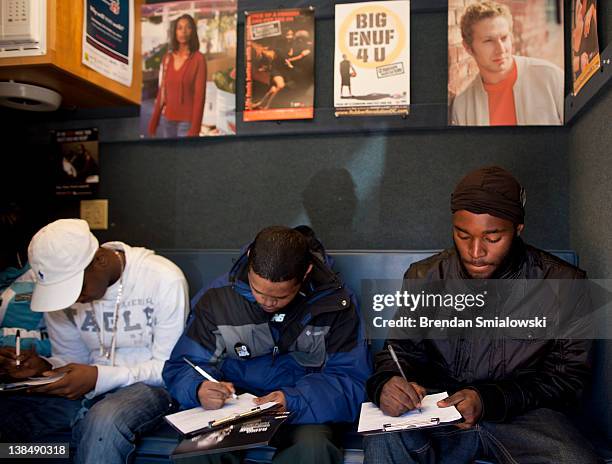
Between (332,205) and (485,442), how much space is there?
93cm

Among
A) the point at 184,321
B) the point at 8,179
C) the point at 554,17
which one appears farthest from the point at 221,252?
the point at 554,17

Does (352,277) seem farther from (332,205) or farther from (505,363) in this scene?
(505,363)

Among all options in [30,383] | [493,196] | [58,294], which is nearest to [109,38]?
[58,294]

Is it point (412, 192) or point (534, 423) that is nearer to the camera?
point (534, 423)

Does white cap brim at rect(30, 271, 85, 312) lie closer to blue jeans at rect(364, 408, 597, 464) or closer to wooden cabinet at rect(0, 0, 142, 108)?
wooden cabinet at rect(0, 0, 142, 108)

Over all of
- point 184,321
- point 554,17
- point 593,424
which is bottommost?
point 593,424

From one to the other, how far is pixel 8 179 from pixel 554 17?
1.91 metres

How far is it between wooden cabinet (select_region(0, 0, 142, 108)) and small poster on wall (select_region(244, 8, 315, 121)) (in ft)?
1.46

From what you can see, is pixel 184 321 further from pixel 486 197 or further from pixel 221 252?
pixel 486 197

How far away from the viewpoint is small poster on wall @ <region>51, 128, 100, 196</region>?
2.15m

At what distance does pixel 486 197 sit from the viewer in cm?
137

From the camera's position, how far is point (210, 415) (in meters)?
1.32

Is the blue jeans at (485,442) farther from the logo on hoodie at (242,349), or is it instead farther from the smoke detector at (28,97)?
the smoke detector at (28,97)

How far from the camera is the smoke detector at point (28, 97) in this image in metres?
1.81
